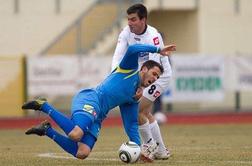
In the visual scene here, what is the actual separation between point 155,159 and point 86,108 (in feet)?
5.84

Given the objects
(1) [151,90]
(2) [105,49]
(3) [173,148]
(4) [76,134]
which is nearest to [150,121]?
(1) [151,90]

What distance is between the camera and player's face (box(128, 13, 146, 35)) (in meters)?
12.7

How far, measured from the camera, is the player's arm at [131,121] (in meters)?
12.3

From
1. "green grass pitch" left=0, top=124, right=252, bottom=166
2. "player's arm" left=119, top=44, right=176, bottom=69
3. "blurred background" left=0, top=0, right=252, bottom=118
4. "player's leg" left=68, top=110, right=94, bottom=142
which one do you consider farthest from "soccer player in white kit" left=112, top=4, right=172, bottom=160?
"blurred background" left=0, top=0, right=252, bottom=118

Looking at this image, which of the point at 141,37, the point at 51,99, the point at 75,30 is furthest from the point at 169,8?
the point at 141,37

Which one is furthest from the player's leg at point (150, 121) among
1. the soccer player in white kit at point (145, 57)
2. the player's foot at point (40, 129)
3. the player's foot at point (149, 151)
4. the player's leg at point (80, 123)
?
the player's foot at point (40, 129)

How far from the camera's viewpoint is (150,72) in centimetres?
1200

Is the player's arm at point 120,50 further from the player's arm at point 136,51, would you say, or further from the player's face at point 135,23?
the player's arm at point 136,51

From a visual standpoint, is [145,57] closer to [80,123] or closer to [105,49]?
[80,123]

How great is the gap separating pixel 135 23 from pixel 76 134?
207 centimetres

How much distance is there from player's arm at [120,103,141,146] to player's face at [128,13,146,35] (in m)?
1.23

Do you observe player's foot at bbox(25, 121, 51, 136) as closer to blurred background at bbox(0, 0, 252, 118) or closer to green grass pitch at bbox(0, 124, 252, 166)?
green grass pitch at bbox(0, 124, 252, 166)

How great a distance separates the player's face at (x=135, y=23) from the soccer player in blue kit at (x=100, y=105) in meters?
0.86

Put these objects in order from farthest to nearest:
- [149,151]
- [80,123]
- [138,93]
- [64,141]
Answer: [149,151] < [138,93] < [64,141] < [80,123]
